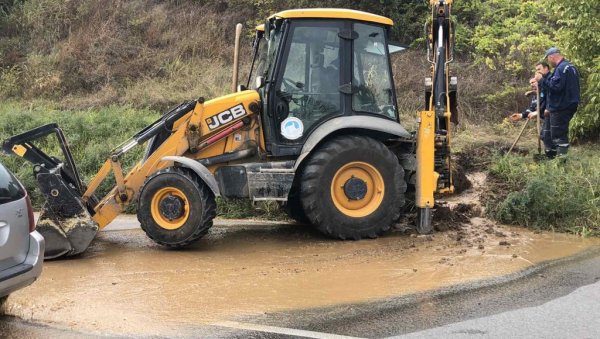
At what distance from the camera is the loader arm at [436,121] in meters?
8.34

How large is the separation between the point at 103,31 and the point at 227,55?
3.77m

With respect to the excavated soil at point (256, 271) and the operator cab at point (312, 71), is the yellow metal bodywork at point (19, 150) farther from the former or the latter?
the operator cab at point (312, 71)

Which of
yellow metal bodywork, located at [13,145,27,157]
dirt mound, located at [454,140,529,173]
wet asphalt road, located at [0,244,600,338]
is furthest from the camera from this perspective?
dirt mound, located at [454,140,529,173]

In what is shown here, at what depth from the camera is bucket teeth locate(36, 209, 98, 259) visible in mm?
7477

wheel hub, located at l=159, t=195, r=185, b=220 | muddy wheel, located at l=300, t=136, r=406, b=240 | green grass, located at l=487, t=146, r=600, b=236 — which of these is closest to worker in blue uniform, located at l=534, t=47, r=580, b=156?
green grass, located at l=487, t=146, r=600, b=236

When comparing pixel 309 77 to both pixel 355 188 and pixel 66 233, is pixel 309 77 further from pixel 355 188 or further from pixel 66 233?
pixel 66 233

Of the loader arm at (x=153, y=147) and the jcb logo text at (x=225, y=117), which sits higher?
the jcb logo text at (x=225, y=117)

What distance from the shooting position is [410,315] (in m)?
5.54

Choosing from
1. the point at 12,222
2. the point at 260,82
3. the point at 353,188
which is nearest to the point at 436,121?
the point at 353,188

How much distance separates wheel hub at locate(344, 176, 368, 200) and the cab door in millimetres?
739

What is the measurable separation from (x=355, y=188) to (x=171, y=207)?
221cm

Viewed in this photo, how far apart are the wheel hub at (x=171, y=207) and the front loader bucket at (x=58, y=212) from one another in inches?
30.4

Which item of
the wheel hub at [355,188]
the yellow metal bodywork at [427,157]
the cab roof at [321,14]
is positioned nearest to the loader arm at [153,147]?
the cab roof at [321,14]

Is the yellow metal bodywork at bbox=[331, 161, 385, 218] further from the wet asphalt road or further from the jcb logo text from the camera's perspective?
the wet asphalt road
